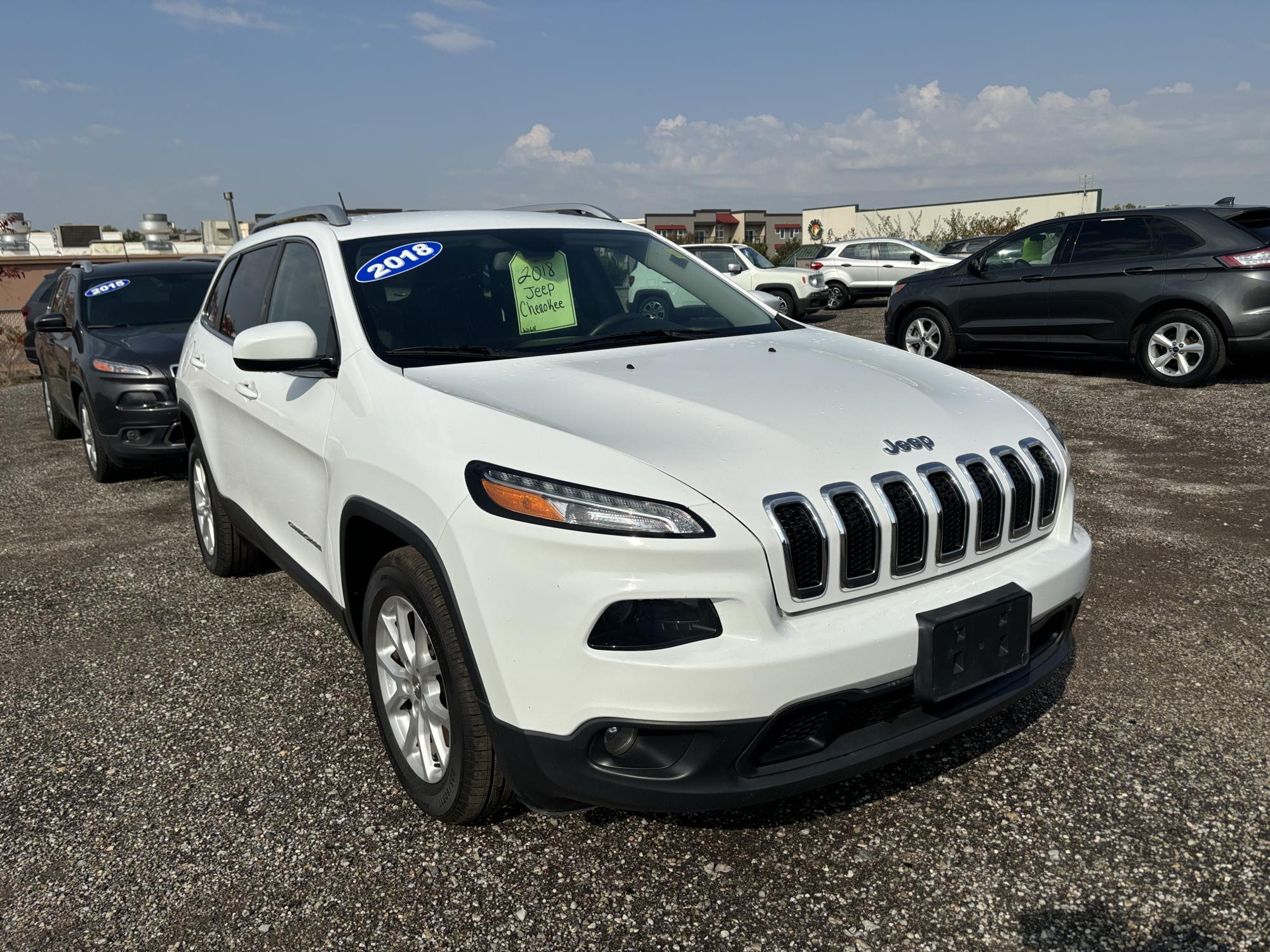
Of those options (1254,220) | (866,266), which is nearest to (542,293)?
(1254,220)

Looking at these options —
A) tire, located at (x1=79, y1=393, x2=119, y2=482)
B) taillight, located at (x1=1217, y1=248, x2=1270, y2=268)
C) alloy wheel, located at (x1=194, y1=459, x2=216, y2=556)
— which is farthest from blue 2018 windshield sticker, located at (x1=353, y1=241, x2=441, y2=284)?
taillight, located at (x1=1217, y1=248, x2=1270, y2=268)

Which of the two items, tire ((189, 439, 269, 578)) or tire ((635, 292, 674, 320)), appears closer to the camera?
tire ((635, 292, 674, 320))

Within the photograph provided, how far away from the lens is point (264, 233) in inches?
165

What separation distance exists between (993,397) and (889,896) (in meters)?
1.48

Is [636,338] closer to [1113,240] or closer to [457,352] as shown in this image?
[457,352]

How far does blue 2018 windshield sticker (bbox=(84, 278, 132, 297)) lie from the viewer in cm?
773

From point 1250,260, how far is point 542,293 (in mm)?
7730

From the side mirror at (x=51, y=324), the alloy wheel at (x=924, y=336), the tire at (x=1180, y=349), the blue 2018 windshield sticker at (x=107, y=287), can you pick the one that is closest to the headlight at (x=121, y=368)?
the side mirror at (x=51, y=324)

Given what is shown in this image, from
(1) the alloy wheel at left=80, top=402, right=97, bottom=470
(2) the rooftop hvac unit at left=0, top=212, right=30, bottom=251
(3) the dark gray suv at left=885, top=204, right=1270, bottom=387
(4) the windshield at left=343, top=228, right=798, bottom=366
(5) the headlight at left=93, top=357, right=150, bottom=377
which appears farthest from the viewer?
(2) the rooftop hvac unit at left=0, top=212, right=30, bottom=251

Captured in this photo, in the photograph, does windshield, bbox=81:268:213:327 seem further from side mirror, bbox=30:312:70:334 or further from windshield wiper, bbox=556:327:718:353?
windshield wiper, bbox=556:327:718:353

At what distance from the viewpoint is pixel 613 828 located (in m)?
2.67

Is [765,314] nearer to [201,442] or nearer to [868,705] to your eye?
[868,705]

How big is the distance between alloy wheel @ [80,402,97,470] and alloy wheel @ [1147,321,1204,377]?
936cm

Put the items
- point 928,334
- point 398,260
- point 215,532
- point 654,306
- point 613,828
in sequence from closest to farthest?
point 613,828
point 398,260
point 654,306
point 215,532
point 928,334
